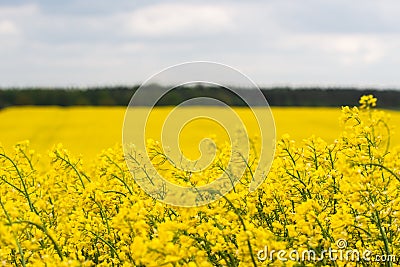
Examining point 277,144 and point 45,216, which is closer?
point 277,144

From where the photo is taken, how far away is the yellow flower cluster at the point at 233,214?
334 cm

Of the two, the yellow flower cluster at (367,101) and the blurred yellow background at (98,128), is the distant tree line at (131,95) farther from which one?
the yellow flower cluster at (367,101)

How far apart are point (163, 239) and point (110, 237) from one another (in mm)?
1444

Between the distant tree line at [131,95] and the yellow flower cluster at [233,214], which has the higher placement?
the distant tree line at [131,95]

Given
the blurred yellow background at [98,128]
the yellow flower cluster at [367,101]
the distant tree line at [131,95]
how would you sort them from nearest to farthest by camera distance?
the yellow flower cluster at [367,101] < the blurred yellow background at [98,128] < the distant tree line at [131,95]

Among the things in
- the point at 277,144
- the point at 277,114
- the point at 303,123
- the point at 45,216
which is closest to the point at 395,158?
the point at 277,144

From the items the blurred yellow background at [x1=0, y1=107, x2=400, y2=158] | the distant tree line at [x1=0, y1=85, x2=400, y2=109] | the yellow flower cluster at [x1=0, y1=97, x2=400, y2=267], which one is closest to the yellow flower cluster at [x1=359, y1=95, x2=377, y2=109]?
the yellow flower cluster at [x1=0, y1=97, x2=400, y2=267]

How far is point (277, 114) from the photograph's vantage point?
29.8 meters

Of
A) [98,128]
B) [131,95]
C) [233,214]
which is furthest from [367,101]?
[131,95]

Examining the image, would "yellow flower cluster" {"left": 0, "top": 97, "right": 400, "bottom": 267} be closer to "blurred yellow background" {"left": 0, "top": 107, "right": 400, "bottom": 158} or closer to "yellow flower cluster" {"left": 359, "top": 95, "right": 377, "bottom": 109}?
"yellow flower cluster" {"left": 359, "top": 95, "right": 377, "bottom": 109}

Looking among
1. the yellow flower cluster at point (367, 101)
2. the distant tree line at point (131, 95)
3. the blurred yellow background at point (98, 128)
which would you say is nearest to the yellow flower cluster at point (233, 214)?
the yellow flower cluster at point (367, 101)

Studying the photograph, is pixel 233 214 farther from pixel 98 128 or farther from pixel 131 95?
pixel 131 95

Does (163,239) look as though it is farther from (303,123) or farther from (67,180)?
(303,123)

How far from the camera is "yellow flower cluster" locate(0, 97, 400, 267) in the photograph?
3.34 m
